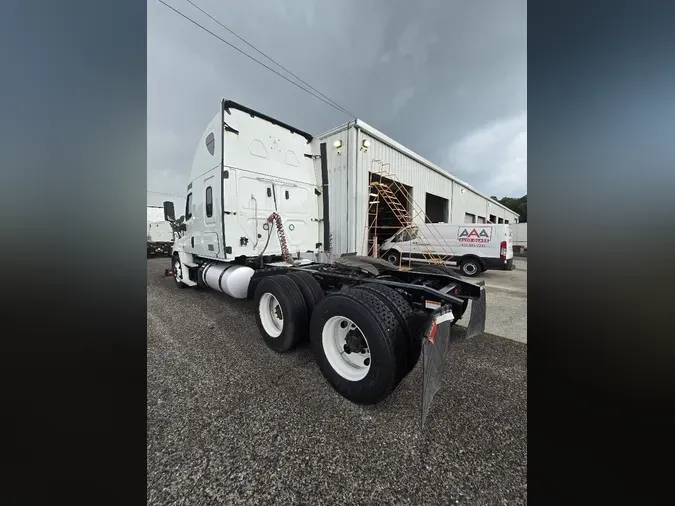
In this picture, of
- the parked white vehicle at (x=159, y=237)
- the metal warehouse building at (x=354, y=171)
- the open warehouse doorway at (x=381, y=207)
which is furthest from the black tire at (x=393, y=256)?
the parked white vehicle at (x=159, y=237)

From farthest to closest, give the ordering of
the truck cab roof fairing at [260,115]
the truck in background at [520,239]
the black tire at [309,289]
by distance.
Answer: the truck in background at [520,239], the truck cab roof fairing at [260,115], the black tire at [309,289]

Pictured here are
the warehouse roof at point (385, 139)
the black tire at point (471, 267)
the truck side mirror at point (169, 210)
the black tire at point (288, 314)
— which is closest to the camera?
the black tire at point (288, 314)

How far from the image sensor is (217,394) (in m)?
2.17

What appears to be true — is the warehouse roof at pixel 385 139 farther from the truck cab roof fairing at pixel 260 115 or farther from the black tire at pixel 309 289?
the black tire at pixel 309 289

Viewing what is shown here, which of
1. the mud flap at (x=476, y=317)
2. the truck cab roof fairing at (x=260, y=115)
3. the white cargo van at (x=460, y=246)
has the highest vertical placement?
the truck cab roof fairing at (x=260, y=115)

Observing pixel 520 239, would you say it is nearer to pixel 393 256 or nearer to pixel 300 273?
pixel 393 256

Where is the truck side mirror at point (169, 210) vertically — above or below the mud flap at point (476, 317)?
above

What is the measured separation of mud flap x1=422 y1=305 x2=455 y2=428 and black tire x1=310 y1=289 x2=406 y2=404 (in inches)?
8.8

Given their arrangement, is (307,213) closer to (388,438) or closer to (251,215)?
(251,215)

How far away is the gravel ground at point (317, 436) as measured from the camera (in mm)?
1389

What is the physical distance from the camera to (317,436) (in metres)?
1.74

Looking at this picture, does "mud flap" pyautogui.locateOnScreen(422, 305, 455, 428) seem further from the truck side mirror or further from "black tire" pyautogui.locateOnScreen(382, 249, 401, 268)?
"black tire" pyautogui.locateOnScreen(382, 249, 401, 268)

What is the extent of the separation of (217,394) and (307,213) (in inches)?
131

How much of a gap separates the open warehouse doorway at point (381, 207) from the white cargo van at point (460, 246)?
852 millimetres
